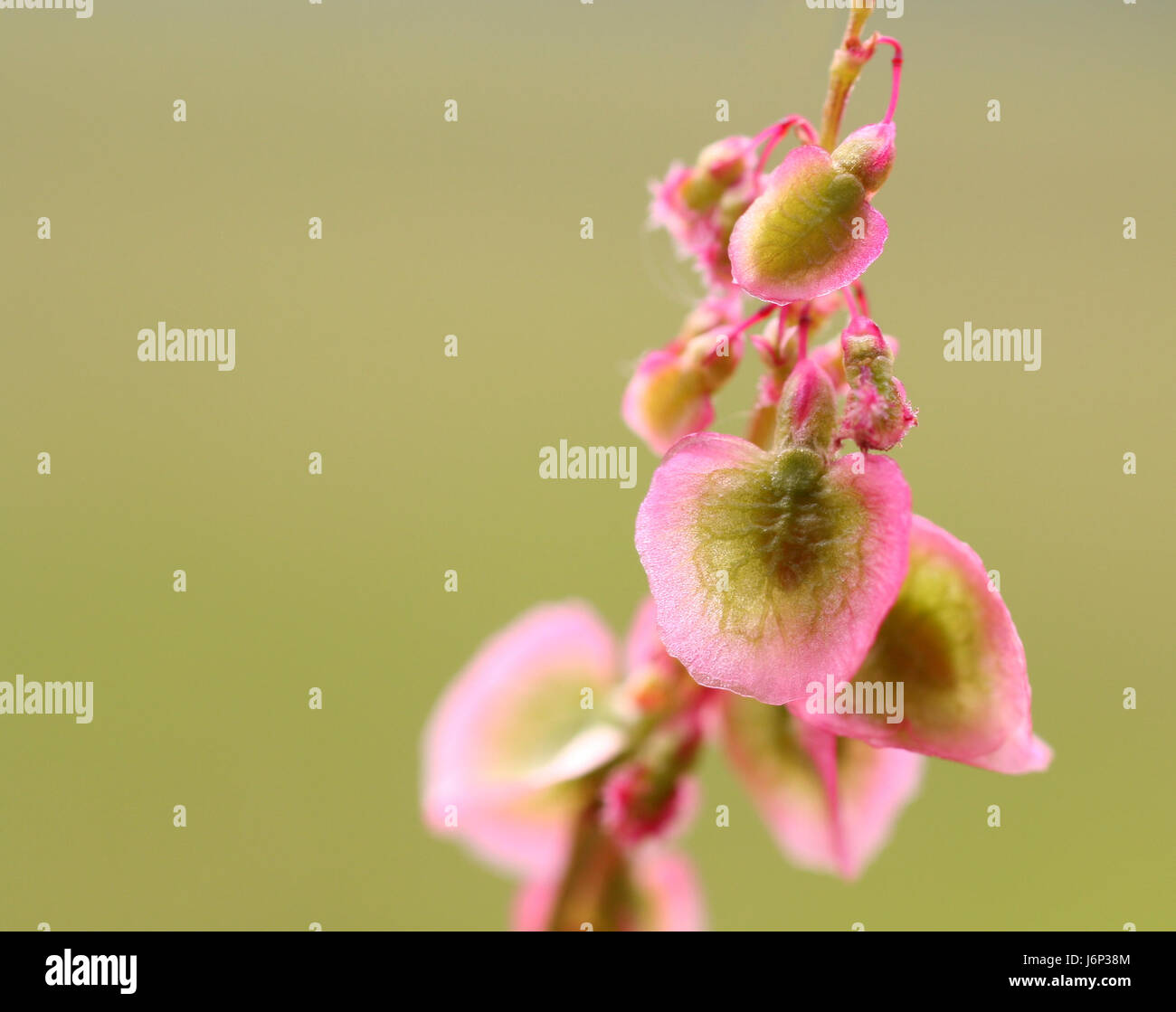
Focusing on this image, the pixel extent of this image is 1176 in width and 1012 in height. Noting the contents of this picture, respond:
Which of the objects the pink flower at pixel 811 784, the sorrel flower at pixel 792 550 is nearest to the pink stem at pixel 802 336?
the sorrel flower at pixel 792 550

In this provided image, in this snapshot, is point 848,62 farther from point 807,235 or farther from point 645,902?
point 645,902

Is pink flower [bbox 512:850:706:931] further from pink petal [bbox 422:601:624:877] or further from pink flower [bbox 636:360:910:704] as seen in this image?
pink flower [bbox 636:360:910:704]

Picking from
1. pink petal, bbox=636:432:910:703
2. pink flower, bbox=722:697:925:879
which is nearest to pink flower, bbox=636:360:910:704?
pink petal, bbox=636:432:910:703

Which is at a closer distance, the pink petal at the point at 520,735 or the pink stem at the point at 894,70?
the pink stem at the point at 894,70

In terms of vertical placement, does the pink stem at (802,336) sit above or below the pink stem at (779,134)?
below

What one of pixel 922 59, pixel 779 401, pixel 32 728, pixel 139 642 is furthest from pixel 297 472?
pixel 779 401

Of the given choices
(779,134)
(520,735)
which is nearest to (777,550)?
(779,134)

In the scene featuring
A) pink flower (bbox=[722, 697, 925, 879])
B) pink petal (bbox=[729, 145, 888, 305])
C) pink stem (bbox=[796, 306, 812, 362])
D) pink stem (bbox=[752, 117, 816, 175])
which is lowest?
pink flower (bbox=[722, 697, 925, 879])

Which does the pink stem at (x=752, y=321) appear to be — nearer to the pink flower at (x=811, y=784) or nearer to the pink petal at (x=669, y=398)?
the pink petal at (x=669, y=398)
